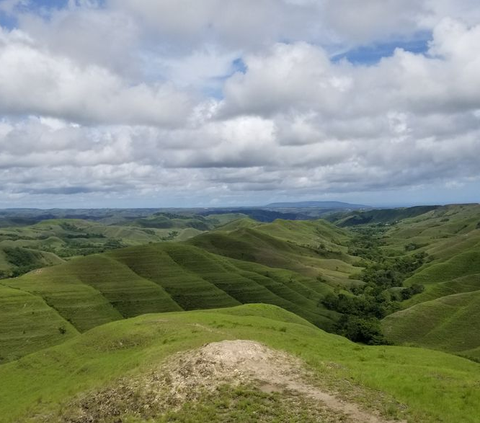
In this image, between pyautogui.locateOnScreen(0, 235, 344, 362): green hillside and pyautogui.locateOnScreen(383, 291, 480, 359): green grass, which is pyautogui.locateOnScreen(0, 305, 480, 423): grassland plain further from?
pyautogui.locateOnScreen(0, 235, 344, 362): green hillside

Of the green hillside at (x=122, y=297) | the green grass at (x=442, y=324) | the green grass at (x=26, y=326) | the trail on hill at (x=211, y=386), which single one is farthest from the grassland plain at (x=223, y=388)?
the green hillside at (x=122, y=297)

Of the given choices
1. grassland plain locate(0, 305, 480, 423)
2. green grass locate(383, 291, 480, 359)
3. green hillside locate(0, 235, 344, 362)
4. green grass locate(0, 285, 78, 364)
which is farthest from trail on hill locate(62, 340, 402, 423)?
green hillside locate(0, 235, 344, 362)

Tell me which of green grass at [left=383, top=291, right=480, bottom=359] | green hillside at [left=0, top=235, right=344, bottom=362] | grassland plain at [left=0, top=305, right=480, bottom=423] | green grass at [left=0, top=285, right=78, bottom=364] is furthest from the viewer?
green hillside at [left=0, top=235, right=344, bottom=362]

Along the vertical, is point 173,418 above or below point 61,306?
above

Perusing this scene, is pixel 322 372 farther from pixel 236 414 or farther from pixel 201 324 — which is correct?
pixel 201 324

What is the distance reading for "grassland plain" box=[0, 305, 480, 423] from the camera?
3225cm

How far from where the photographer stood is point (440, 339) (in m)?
136

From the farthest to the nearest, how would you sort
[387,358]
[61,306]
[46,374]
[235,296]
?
[235,296]
[61,306]
[46,374]
[387,358]

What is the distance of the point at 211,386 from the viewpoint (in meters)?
36.2

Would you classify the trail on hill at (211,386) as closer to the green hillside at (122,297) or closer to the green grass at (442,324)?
the green grass at (442,324)

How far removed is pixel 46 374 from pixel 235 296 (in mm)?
133414

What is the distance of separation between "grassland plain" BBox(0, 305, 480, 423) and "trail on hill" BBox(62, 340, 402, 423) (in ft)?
2.00

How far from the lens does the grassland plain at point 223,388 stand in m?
32.2

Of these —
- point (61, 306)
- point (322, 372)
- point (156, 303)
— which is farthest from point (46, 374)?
point (156, 303)
